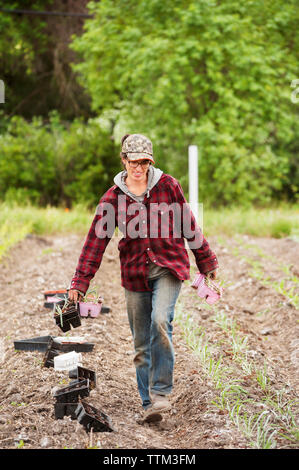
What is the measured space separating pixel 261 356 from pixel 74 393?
180cm

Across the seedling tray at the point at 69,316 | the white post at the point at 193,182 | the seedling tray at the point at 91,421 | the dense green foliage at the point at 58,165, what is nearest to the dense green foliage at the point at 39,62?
the dense green foliage at the point at 58,165

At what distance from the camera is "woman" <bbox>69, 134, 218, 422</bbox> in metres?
3.64

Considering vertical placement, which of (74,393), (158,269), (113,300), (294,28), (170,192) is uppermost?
(294,28)

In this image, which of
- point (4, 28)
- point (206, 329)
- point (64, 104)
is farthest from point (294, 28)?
point (206, 329)

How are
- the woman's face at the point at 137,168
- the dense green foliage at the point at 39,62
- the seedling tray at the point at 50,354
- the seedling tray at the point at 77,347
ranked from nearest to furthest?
the woman's face at the point at 137,168
the seedling tray at the point at 50,354
the seedling tray at the point at 77,347
the dense green foliage at the point at 39,62

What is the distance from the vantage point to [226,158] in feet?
45.5

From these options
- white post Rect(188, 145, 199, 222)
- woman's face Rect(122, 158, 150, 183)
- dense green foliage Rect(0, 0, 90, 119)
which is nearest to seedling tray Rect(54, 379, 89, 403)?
woman's face Rect(122, 158, 150, 183)

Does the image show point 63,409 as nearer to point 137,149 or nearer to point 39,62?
point 137,149

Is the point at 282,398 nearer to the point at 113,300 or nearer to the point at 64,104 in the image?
the point at 113,300

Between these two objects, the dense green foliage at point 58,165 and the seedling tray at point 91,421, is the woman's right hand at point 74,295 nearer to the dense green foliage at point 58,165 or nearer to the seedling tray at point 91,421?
the seedling tray at point 91,421

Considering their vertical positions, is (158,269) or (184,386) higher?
(158,269)

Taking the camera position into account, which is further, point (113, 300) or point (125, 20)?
point (125, 20)

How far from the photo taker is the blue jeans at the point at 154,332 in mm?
3645

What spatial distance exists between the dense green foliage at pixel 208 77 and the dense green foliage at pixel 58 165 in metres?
1.02
